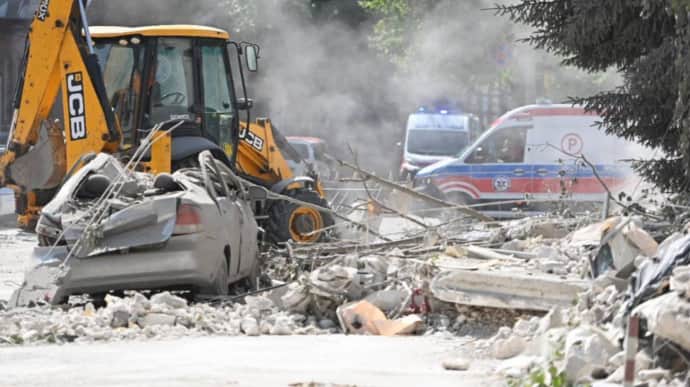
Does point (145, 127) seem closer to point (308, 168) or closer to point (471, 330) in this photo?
point (308, 168)

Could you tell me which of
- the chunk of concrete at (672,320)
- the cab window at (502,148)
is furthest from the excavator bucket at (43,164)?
the chunk of concrete at (672,320)

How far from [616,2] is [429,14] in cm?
2520

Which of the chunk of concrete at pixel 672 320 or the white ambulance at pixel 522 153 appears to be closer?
the chunk of concrete at pixel 672 320

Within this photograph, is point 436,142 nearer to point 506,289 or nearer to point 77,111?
point 77,111

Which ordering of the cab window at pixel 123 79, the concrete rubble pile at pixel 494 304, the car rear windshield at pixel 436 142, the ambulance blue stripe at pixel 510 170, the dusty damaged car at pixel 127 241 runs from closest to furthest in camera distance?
the concrete rubble pile at pixel 494 304 → the dusty damaged car at pixel 127 241 → the cab window at pixel 123 79 → the ambulance blue stripe at pixel 510 170 → the car rear windshield at pixel 436 142

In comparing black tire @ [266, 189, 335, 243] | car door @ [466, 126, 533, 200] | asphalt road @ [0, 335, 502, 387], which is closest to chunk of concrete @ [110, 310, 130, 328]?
asphalt road @ [0, 335, 502, 387]

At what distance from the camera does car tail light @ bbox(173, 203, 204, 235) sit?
37.1ft

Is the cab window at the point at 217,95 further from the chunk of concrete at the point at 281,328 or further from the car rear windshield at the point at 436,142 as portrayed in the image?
the car rear windshield at the point at 436,142

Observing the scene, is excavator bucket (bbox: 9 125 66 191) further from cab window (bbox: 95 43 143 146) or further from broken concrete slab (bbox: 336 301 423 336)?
broken concrete slab (bbox: 336 301 423 336)

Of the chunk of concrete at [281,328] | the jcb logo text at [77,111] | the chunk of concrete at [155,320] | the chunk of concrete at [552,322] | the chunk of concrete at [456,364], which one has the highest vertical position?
the jcb logo text at [77,111]

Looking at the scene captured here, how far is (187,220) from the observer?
37.2 feet

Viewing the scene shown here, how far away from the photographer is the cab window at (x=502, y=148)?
24172 mm

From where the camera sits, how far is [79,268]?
11094 millimetres

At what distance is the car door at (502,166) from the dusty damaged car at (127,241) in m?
12.5
